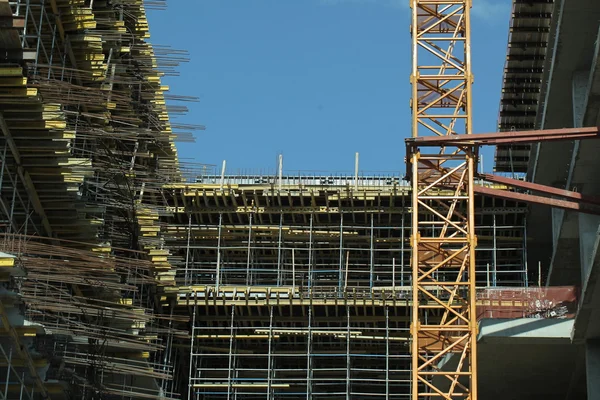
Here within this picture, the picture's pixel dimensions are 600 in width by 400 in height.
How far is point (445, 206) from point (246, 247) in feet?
29.4

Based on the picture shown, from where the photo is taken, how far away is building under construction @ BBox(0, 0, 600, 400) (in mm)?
28484

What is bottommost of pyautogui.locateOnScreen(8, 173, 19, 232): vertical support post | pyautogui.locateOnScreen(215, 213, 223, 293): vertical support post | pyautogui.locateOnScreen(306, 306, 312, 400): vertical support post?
pyautogui.locateOnScreen(306, 306, 312, 400): vertical support post

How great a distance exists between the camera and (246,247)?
43469mm

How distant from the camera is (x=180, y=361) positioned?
42969 millimetres

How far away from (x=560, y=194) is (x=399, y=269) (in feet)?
48.1

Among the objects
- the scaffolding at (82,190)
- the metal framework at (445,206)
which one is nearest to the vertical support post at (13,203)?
the scaffolding at (82,190)

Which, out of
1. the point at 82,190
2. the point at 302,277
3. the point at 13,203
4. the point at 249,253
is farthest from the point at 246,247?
the point at 13,203

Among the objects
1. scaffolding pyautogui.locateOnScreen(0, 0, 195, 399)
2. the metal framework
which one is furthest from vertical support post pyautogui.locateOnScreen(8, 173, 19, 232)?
the metal framework

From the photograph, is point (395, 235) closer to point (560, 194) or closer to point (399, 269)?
point (399, 269)

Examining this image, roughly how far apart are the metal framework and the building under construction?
18 cm

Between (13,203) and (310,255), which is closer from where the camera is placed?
(13,203)

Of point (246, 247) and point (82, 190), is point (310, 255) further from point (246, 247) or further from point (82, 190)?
point (82, 190)

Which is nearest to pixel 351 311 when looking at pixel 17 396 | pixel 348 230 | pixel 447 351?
pixel 348 230

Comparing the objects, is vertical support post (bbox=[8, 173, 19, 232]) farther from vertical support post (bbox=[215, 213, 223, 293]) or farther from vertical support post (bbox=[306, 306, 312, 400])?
vertical support post (bbox=[306, 306, 312, 400])
